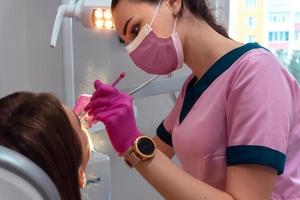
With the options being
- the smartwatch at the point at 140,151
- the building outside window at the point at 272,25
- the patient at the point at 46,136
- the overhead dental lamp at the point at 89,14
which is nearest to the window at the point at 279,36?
the building outside window at the point at 272,25

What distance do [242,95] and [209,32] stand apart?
232mm

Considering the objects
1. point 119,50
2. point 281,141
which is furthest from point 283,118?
point 119,50

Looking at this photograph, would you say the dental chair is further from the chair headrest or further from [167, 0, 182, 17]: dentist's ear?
[167, 0, 182, 17]: dentist's ear

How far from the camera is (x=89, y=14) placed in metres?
1.38

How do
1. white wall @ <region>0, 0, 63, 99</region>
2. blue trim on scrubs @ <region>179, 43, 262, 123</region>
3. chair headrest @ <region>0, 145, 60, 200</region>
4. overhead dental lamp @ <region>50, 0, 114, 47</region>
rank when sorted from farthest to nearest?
white wall @ <region>0, 0, 63, 99</region> < overhead dental lamp @ <region>50, 0, 114, 47</region> < blue trim on scrubs @ <region>179, 43, 262, 123</region> < chair headrest @ <region>0, 145, 60, 200</region>

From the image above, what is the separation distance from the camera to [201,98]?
1.21 m

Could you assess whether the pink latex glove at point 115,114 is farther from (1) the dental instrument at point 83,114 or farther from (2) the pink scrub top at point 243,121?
(2) the pink scrub top at point 243,121

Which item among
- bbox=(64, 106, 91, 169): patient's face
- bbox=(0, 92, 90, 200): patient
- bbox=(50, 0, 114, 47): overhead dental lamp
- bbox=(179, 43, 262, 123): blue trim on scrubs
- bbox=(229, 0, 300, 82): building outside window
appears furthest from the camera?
bbox=(229, 0, 300, 82): building outside window

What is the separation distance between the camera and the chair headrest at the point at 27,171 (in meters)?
0.56

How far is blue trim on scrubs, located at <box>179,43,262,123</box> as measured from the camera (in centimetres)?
117

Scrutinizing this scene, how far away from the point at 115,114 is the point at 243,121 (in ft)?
0.93

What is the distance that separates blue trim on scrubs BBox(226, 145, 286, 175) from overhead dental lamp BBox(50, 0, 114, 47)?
1.78 feet

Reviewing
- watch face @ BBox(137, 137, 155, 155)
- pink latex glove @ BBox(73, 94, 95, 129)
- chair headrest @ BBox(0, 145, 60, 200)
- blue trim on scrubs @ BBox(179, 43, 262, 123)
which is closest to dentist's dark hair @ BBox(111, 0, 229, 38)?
blue trim on scrubs @ BBox(179, 43, 262, 123)

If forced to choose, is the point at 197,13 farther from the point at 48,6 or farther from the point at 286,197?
the point at 48,6
